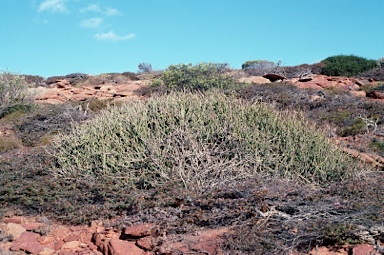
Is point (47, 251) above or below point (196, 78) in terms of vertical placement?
below

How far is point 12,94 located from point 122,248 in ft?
40.7

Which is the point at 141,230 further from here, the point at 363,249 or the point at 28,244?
the point at 363,249

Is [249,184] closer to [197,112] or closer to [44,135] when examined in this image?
[197,112]

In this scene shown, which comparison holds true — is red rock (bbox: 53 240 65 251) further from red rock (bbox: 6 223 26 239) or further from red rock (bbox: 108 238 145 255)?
red rock (bbox: 108 238 145 255)

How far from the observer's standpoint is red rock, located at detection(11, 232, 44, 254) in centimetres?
497

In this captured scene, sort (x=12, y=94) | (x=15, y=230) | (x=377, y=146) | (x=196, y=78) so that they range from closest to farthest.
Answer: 1. (x=15, y=230)
2. (x=377, y=146)
3. (x=196, y=78)
4. (x=12, y=94)

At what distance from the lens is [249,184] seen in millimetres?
5160

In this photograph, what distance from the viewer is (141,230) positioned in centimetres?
484

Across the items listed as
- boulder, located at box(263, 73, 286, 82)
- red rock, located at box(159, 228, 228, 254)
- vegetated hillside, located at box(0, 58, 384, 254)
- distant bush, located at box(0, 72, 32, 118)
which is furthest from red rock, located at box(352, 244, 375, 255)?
boulder, located at box(263, 73, 286, 82)

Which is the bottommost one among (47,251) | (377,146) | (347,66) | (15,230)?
(47,251)

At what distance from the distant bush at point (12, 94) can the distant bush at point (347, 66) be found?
52.1 ft

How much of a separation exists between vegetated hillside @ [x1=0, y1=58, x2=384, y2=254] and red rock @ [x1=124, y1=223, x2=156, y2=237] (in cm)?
7

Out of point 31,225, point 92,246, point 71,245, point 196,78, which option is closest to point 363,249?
point 92,246

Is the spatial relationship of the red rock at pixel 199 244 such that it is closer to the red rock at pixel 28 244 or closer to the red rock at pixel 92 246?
the red rock at pixel 92 246
